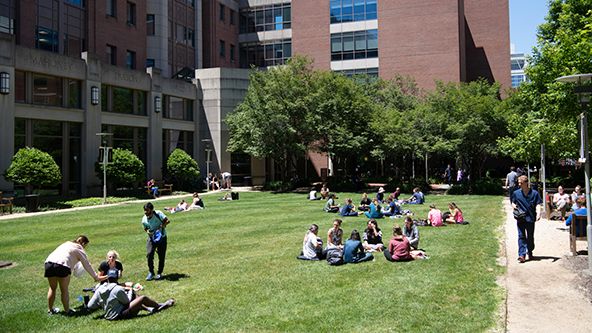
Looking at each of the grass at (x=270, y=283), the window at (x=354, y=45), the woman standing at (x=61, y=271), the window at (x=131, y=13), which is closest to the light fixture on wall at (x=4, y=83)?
the grass at (x=270, y=283)

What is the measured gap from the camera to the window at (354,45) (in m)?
49.6

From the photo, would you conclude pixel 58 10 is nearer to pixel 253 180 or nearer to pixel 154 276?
pixel 253 180

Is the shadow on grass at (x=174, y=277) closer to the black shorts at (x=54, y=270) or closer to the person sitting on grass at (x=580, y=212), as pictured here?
the black shorts at (x=54, y=270)

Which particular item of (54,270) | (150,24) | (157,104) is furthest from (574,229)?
(150,24)

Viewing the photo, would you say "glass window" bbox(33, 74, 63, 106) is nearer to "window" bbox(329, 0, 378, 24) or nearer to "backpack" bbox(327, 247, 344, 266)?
"backpack" bbox(327, 247, 344, 266)

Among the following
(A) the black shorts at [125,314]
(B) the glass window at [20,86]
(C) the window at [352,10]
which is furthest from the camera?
(C) the window at [352,10]

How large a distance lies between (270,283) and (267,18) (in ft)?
162

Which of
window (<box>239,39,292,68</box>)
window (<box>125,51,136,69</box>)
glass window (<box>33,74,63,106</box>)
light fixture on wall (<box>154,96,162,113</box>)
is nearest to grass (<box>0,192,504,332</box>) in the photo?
glass window (<box>33,74,63,106</box>)

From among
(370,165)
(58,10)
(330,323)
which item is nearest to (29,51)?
(58,10)

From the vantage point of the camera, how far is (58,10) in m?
34.2

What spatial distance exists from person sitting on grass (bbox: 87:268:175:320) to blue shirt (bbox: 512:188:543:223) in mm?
8477

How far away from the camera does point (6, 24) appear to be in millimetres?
31047

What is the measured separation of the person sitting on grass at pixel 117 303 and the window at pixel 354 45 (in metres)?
45.7

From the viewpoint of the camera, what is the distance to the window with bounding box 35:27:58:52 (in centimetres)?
3303
